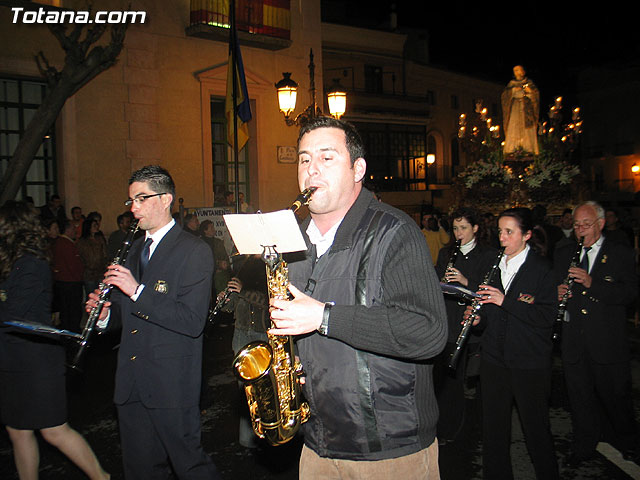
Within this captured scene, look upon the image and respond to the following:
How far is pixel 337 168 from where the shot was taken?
8.43 ft

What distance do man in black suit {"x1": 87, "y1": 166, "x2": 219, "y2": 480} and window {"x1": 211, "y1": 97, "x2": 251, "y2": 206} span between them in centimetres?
1336

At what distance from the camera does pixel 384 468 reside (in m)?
2.38

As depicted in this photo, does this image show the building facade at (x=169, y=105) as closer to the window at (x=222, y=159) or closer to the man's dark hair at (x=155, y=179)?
the window at (x=222, y=159)

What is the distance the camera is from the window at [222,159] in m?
17.1

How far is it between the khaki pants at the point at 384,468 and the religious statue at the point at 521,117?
58.1 ft

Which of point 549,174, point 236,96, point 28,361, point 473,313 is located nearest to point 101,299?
point 28,361

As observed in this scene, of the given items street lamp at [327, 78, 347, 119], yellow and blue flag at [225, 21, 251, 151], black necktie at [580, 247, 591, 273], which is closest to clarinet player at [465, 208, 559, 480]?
black necktie at [580, 247, 591, 273]

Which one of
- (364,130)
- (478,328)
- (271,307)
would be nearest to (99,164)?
(478,328)

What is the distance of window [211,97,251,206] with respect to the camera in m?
17.1

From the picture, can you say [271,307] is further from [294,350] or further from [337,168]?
[337,168]

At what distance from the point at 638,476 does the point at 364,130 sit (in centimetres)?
3099

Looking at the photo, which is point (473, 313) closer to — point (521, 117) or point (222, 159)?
point (222, 159)

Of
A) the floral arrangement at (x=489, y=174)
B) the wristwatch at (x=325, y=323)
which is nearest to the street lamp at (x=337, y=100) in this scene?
the floral arrangement at (x=489, y=174)

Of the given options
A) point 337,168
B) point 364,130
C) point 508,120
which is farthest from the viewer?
point 364,130
